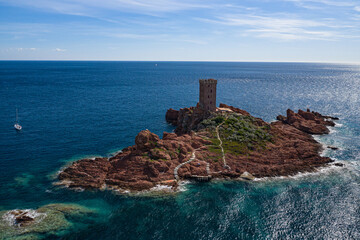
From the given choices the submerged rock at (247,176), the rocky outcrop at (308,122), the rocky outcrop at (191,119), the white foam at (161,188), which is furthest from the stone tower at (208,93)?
the white foam at (161,188)

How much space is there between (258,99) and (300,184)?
99.0 m

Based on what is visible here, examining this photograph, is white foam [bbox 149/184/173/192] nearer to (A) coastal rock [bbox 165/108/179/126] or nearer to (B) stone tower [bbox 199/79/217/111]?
(B) stone tower [bbox 199/79/217/111]

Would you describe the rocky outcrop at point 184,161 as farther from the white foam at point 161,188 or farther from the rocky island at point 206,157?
the white foam at point 161,188

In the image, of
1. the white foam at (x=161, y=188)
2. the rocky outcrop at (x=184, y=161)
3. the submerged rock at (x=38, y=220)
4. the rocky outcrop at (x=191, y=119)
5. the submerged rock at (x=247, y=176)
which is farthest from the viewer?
the rocky outcrop at (x=191, y=119)

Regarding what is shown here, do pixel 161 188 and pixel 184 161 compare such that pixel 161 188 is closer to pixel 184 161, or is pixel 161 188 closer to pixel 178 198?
pixel 178 198

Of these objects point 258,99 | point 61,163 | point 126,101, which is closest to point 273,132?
point 61,163

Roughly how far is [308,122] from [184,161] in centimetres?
5858

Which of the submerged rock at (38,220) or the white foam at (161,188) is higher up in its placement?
the white foam at (161,188)

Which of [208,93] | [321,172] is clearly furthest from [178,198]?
[208,93]

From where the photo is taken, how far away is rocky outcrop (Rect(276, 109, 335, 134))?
290ft

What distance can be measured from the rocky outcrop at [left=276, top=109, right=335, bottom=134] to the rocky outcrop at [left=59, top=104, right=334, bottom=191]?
1269 centimetres

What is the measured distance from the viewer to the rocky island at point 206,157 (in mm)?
55531

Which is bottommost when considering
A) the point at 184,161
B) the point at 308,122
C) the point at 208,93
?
the point at 184,161

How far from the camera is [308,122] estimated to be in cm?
9431
